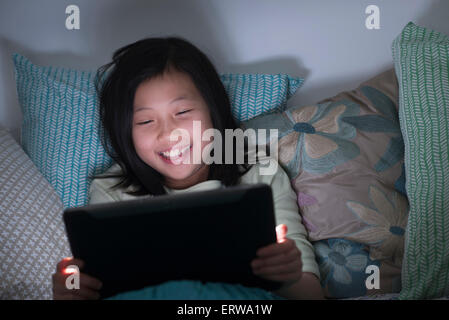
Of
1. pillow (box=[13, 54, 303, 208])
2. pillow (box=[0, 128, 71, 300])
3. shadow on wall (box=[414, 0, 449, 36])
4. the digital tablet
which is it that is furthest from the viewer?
shadow on wall (box=[414, 0, 449, 36])

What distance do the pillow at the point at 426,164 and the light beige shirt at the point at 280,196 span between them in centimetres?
21

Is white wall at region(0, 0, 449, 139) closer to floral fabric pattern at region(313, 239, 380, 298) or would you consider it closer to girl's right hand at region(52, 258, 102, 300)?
floral fabric pattern at region(313, 239, 380, 298)

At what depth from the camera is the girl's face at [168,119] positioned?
924 mm

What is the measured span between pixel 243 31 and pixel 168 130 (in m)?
Result: 0.51

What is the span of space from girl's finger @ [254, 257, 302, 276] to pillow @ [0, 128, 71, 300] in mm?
481

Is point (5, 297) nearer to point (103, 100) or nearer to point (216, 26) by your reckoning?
point (103, 100)

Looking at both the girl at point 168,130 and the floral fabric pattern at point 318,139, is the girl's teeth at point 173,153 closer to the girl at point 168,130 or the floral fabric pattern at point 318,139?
the girl at point 168,130

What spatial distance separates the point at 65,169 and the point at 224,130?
1.39 ft

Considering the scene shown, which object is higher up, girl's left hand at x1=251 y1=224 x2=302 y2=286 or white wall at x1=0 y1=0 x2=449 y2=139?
white wall at x1=0 y1=0 x2=449 y2=139

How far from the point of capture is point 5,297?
793 millimetres

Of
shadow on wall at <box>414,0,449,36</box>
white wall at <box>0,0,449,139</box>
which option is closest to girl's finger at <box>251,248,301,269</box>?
white wall at <box>0,0,449,139</box>

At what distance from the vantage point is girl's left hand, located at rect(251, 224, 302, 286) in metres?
0.66
